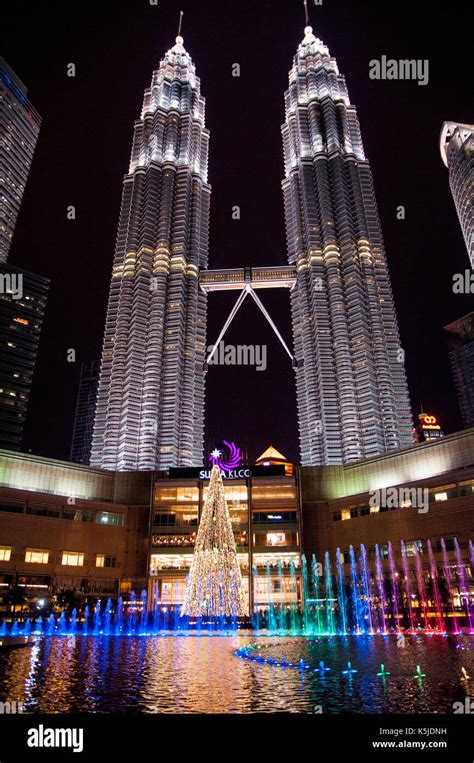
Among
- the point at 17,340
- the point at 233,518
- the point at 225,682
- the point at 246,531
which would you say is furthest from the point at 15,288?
the point at 225,682

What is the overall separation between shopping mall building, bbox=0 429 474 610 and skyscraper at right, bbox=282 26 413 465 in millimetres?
36564

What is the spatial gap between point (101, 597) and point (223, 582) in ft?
136

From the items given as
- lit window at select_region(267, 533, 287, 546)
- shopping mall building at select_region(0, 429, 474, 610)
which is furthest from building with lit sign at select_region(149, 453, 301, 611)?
shopping mall building at select_region(0, 429, 474, 610)

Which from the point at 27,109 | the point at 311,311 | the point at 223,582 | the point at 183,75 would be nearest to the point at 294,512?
the point at 223,582

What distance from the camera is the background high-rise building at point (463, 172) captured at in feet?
452

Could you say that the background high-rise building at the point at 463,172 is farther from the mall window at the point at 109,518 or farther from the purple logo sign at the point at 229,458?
the mall window at the point at 109,518

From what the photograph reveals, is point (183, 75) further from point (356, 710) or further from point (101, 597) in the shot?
point (356, 710)

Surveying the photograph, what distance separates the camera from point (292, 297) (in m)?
139

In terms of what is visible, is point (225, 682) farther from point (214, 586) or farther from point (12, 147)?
point (12, 147)

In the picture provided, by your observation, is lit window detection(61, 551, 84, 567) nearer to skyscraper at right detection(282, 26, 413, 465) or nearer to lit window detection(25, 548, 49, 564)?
lit window detection(25, 548, 49, 564)

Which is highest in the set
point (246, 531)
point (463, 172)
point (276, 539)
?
point (463, 172)

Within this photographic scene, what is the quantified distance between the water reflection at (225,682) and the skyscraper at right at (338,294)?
321 ft

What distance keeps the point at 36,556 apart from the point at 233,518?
95.7 feet

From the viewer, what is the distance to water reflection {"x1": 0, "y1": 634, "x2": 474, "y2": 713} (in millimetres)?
10844
